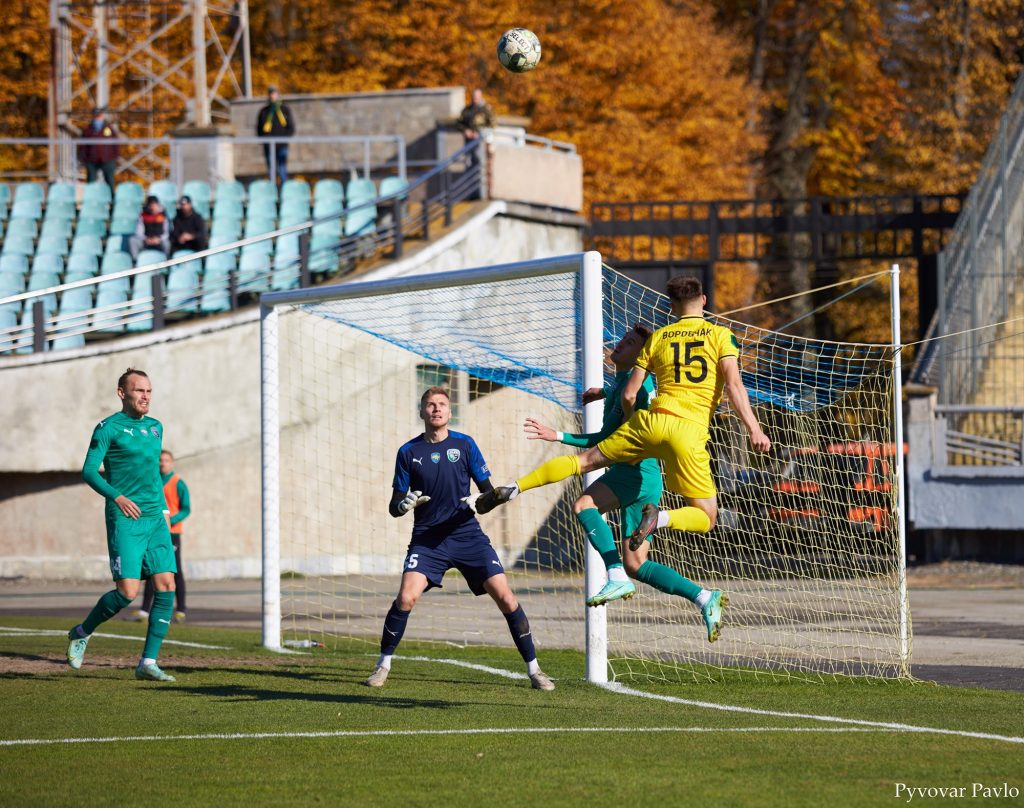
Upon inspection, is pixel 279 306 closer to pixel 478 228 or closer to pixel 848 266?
pixel 478 228

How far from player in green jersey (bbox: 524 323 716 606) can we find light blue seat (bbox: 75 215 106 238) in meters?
17.5

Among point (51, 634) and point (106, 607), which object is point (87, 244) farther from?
point (106, 607)

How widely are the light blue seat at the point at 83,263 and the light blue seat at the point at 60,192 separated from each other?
2.07 meters

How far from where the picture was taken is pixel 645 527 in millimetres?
8930

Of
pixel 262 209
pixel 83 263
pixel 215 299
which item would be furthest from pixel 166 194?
pixel 215 299

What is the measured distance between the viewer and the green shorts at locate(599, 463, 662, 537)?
385 inches

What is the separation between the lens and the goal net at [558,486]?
1265 cm

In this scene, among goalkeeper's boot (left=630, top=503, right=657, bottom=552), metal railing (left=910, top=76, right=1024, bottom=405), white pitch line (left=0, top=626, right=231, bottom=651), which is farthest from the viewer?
metal railing (left=910, top=76, right=1024, bottom=405)

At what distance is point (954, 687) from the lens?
1073cm

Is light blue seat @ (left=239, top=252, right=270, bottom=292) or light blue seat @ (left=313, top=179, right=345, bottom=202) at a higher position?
light blue seat @ (left=313, top=179, right=345, bottom=202)

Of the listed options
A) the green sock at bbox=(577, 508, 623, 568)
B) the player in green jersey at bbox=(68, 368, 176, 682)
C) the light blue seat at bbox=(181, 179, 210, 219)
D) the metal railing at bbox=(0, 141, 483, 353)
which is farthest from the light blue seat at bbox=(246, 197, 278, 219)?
the green sock at bbox=(577, 508, 623, 568)

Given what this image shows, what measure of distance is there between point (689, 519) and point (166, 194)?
1953cm

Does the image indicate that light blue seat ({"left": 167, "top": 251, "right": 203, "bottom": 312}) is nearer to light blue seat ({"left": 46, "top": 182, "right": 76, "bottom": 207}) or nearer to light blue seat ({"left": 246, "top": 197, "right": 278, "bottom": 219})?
light blue seat ({"left": 246, "top": 197, "right": 278, "bottom": 219})

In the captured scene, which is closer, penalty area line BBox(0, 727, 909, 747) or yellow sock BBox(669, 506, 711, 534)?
penalty area line BBox(0, 727, 909, 747)
